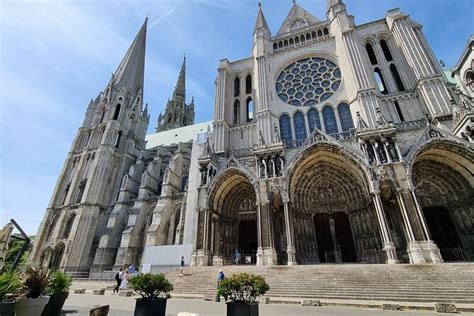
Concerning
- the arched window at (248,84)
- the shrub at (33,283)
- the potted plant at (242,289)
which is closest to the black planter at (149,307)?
the potted plant at (242,289)

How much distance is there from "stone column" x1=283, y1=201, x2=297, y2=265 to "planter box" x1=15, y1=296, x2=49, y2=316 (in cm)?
1004

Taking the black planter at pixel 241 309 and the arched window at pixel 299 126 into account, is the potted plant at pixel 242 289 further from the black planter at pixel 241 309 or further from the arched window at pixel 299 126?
the arched window at pixel 299 126

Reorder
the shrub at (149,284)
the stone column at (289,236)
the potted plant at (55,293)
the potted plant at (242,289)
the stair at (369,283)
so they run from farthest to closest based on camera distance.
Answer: the stone column at (289,236), the stair at (369,283), the potted plant at (55,293), the shrub at (149,284), the potted plant at (242,289)

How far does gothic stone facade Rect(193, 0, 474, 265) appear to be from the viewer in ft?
39.0

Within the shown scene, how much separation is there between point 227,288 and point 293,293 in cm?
526

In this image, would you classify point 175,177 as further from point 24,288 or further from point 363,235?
point 24,288

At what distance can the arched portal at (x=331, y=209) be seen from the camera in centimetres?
1286

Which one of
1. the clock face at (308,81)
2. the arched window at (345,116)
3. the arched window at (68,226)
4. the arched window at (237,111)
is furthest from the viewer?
the arched window at (68,226)

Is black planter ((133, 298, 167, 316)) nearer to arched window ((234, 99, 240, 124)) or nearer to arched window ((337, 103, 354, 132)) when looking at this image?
arched window ((337, 103, 354, 132))

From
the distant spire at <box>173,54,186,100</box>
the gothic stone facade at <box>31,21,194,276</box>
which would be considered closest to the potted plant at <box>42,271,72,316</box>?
the gothic stone facade at <box>31,21,194,276</box>

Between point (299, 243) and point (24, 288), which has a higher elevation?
point (299, 243)

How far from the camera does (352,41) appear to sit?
59.6ft

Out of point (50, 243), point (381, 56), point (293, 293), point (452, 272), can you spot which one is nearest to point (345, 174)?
point (452, 272)

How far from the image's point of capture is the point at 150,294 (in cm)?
455
